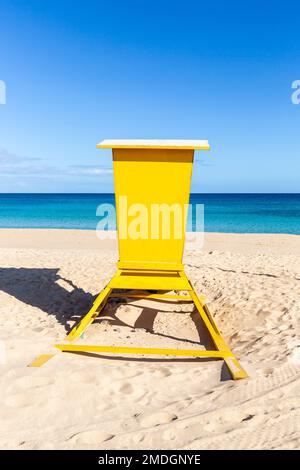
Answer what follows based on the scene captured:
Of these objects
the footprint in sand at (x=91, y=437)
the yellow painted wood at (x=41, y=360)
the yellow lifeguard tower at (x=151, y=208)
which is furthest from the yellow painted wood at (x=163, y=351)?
the footprint in sand at (x=91, y=437)

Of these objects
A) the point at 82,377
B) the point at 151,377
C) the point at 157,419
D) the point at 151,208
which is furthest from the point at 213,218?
the point at 157,419

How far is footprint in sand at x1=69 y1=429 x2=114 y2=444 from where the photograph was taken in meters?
2.27

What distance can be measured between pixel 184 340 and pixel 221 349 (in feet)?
3.42

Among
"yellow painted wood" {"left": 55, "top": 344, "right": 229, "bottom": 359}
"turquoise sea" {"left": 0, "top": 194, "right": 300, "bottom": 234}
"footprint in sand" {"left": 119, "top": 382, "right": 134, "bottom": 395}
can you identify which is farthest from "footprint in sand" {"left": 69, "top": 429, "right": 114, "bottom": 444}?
"turquoise sea" {"left": 0, "top": 194, "right": 300, "bottom": 234}

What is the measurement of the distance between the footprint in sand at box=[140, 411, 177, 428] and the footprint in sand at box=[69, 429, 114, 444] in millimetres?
240

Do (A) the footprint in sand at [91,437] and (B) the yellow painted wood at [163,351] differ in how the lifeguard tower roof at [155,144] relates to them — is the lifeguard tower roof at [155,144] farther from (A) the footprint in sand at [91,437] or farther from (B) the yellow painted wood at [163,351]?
(A) the footprint in sand at [91,437]

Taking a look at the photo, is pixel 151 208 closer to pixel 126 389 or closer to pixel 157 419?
pixel 126 389

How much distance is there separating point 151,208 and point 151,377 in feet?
7.02

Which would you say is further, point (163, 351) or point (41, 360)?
point (163, 351)

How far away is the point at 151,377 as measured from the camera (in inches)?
127

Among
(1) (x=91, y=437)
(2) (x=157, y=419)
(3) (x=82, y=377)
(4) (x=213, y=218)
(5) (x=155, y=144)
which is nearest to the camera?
(1) (x=91, y=437)

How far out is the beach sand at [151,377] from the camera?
2291 mm

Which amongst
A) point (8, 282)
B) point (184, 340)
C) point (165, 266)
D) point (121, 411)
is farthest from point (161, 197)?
point (8, 282)

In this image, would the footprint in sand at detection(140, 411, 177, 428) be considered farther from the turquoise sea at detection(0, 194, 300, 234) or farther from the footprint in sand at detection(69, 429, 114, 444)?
the turquoise sea at detection(0, 194, 300, 234)
